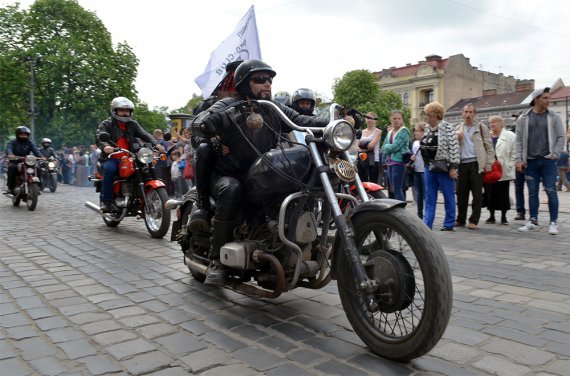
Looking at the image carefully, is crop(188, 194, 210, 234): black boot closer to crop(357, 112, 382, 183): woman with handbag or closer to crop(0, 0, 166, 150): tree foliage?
crop(357, 112, 382, 183): woman with handbag

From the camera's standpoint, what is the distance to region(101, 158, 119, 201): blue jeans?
778 centimetres

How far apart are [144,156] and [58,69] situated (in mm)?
34301

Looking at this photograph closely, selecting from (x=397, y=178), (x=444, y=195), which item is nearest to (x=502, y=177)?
(x=444, y=195)

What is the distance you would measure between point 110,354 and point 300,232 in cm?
136

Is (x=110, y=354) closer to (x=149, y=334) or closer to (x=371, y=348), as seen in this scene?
(x=149, y=334)

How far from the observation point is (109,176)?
25.5 feet

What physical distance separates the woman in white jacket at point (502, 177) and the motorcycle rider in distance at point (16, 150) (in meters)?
10.2

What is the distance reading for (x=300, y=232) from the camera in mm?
3248

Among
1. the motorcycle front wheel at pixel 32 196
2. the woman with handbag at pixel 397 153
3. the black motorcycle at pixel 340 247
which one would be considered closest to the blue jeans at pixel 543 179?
the woman with handbag at pixel 397 153

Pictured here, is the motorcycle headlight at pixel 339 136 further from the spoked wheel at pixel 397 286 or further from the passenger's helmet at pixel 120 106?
the passenger's helmet at pixel 120 106

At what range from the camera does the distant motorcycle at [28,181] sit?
10.9m

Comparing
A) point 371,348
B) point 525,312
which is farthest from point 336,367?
point 525,312

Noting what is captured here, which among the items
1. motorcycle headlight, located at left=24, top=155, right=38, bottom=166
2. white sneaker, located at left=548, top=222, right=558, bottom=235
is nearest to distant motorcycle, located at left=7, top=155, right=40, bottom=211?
motorcycle headlight, located at left=24, top=155, right=38, bottom=166

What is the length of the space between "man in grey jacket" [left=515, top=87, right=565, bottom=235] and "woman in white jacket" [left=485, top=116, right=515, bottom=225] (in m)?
0.73
